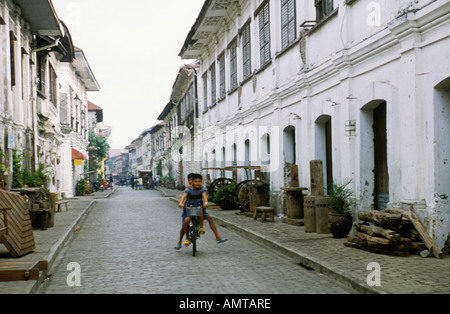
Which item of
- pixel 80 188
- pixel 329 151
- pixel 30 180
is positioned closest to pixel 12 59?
pixel 30 180

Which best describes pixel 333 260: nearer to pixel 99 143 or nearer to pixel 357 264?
pixel 357 264

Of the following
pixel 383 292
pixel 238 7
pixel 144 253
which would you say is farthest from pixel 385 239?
pixel 238 7

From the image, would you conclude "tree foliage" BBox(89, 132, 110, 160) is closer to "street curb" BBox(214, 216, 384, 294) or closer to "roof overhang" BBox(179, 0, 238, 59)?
"roof overhang" BBox(179, 0, 238, 59)

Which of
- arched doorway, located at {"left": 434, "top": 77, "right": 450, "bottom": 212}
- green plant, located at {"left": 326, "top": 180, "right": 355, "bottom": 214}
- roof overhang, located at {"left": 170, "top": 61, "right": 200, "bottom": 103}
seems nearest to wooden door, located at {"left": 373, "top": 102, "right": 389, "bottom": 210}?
green plant, located at {"left": 326, "top": 180, "right": 355, "bottom": 214}

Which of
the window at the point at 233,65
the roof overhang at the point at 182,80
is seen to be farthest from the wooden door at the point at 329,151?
the roof overhang at the point at 182,80

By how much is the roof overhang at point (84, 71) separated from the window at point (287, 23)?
57.1 ft

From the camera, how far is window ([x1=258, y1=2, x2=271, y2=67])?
55.0 feet

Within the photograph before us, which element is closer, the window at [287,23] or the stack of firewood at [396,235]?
the stack of firewood at [396,235]

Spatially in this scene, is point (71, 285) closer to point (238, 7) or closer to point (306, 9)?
point (306, 9)

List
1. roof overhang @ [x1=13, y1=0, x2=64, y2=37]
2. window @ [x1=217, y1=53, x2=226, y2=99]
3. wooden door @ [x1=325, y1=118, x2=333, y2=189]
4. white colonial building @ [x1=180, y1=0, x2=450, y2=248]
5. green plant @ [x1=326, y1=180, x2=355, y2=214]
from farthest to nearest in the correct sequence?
window @ [x1=217, y1=53, x2=226, y2=99]
roof overhang @ [x1=13, y1=0, x2=64, y2=37]
wooden door @ [x1=325, y1=118, x2=333, y2=189]
green plant @ [x1=326, y1=180, x2=355, y2=214]
white colonial building @ [x1=180, y1=0, x2=450, y2=248]

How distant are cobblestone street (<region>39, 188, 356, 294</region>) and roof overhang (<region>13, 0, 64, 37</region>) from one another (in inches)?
290

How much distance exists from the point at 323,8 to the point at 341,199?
467cm

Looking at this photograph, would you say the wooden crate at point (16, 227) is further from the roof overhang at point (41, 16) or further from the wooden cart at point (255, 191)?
the roof overhang at point (41, 16)

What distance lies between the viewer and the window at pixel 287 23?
1443 centimetres
